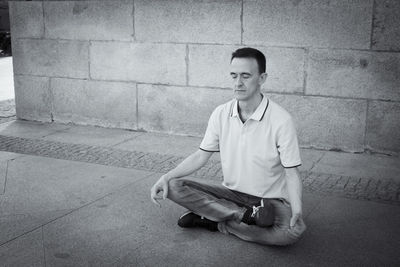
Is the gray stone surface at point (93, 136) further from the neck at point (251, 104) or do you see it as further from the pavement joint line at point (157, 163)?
the neck at point (251, 104)

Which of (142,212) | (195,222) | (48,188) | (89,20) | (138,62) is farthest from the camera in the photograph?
(89,20)

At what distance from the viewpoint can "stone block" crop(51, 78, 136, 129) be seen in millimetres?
8008

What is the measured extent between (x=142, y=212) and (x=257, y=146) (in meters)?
1.37

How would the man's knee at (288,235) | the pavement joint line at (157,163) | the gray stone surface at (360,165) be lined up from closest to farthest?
the man's knee at (288,235) → the pavement joint line at (157,163) → the gray stone surface at (360,165)

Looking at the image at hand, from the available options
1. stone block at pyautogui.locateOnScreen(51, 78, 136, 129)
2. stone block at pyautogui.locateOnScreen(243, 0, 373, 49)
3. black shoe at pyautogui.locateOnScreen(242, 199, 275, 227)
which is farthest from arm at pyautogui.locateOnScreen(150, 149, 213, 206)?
stone block at pyautogui.locateOnScreen(51, 78, 136, 129)

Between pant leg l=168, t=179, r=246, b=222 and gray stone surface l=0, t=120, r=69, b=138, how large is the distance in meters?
4.33

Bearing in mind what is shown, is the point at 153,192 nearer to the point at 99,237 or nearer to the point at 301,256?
the point at 99,237

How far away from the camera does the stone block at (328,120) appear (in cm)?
655

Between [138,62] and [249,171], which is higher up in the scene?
[138,62]

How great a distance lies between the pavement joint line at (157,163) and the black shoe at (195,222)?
1468 mm

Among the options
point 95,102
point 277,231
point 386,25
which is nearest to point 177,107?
point 95,102

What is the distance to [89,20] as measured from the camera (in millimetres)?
8008

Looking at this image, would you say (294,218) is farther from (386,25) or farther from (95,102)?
(95,102)

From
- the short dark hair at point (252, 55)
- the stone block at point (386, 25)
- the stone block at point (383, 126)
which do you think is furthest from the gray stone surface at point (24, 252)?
the stone block at point (386, 25)
